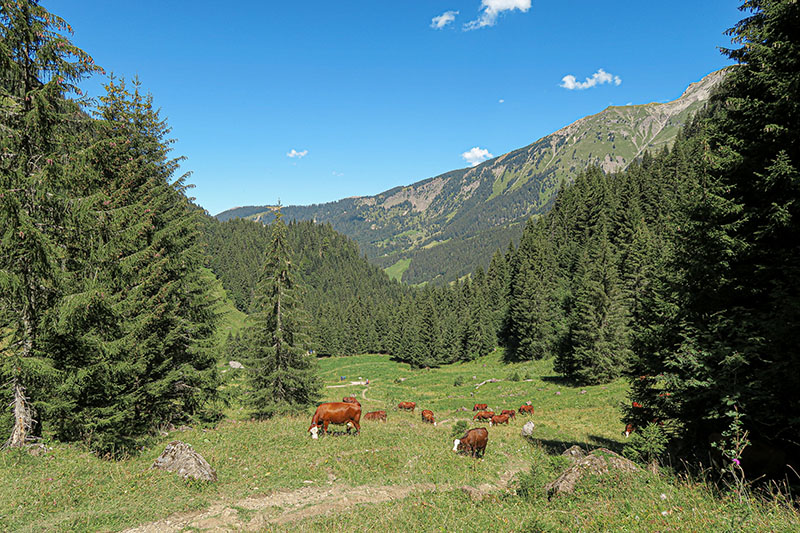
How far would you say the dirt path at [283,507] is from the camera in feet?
29.5

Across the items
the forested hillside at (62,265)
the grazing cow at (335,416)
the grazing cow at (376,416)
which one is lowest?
the grazing cow at (376,416)

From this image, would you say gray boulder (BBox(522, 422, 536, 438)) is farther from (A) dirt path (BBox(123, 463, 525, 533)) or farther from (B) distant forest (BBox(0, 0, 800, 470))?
(A) dirt path (BBox(123, 463, 525, 533))

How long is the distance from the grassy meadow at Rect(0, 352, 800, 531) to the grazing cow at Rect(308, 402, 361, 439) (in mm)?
732

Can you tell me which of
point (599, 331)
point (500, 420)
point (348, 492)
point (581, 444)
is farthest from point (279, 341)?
point (599, 331)

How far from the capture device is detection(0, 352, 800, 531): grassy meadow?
24.6 ft

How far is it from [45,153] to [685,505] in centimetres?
2063

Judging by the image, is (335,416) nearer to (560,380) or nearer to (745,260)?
(745,260)

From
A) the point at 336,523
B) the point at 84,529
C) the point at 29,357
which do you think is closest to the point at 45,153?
the point at 29,357

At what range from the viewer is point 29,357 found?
11414 mm

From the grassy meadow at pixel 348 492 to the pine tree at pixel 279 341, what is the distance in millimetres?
5713

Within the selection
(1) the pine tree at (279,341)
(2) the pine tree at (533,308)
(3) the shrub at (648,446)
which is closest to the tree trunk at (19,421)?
(1) the pine tree at (279,341)

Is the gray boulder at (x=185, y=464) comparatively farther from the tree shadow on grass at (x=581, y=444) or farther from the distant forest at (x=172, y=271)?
the tree shadow on grass at (x=581, y=444)

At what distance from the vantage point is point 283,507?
1021cm

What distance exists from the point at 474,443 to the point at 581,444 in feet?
22.2
